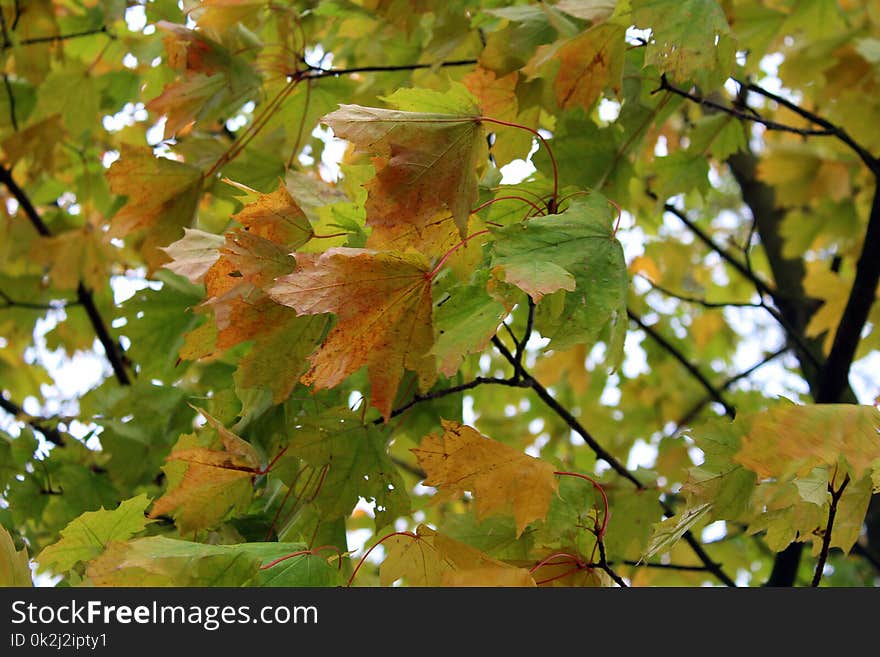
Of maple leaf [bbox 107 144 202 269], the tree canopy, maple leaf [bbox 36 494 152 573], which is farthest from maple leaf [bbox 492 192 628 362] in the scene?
maple leaf [bbox 107 144 202 269]

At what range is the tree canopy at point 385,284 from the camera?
99 centimetres

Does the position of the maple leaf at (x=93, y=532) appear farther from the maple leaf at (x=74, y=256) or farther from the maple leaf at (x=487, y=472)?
the maple leaf at (x=74, y=256)

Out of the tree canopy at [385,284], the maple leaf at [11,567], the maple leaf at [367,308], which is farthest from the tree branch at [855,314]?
the maple leaf at [11,567]

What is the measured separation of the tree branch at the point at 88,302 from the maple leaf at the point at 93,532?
114cm

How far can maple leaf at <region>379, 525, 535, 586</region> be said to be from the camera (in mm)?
946

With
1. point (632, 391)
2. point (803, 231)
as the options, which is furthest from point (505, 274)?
point (632, 391)

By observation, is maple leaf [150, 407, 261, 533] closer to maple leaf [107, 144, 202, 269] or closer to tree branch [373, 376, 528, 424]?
tree branch [373, 376, 528, 424]

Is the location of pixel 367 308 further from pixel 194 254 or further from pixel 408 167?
pixel 194 254

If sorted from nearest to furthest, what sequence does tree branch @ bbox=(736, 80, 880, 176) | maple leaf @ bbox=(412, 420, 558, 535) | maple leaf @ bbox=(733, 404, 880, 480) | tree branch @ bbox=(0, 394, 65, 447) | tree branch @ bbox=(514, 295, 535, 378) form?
maple leaf @ bbox=(733, 404, 880, 480) < maple leaf @ bbox=(412, 420, 558, 535) < tree branch @ bbox=(514, 295, 535, 378) < tree branch @ bbox=(736, 80, 880, 176) < tree branch @ bbox=(0, 394, 65, 447)

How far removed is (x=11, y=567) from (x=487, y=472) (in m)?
0.55

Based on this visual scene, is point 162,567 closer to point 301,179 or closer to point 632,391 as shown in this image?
point 301,179

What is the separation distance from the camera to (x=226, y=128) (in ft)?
8.32

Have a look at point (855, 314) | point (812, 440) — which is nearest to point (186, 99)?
point (812, 440)

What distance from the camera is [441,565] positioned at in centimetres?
111
